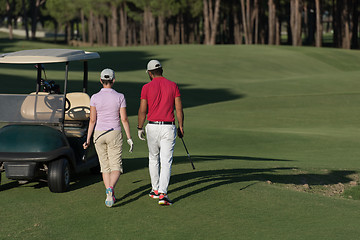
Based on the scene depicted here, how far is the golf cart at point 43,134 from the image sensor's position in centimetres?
927

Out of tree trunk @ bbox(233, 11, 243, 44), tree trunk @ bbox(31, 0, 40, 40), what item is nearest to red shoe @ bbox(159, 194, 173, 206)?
tree trunk @ bbox(233, 11, 243, 44)

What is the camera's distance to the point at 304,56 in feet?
191

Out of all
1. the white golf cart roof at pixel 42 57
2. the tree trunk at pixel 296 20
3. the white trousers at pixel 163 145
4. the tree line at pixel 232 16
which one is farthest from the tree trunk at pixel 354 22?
the white trousers at pixel 163 145

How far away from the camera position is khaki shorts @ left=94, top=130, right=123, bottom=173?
8.79m

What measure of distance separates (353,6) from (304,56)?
60.2 ft

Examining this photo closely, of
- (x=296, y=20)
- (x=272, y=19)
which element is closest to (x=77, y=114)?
(x=296, y=20)

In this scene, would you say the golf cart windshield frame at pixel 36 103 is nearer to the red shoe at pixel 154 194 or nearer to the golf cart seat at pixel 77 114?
the golf cart seat at pixel 77 114

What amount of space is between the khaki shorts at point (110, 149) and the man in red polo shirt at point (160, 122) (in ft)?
1.26

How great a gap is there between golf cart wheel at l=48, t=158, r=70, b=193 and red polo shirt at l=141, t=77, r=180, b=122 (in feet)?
5.57

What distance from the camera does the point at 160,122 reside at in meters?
8.67

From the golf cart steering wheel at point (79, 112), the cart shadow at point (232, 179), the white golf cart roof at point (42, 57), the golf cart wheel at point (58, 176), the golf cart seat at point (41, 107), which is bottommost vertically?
the cart shadow at point (232, 179)

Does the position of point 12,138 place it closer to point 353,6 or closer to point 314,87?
point 314,87

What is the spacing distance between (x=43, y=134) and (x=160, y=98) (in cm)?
207

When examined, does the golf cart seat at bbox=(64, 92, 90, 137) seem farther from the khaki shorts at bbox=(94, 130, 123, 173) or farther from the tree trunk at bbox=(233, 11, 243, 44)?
the tree trunk at bbox=(233, 11, 243, 44)
